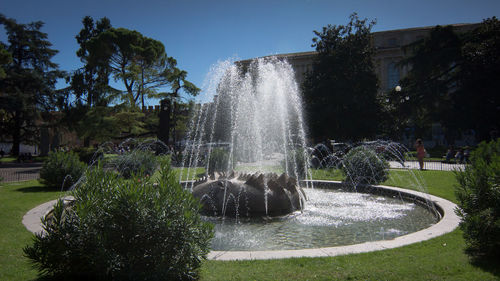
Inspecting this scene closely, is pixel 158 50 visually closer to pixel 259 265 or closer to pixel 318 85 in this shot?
pixel 318 85

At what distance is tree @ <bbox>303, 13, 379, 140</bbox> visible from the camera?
29.3 metres

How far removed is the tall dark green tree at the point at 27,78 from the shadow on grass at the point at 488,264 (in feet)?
134

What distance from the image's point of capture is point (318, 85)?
101 ft

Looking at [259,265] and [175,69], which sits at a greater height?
[175,69]

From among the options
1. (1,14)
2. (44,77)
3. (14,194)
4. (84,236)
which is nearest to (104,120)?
(44,77)

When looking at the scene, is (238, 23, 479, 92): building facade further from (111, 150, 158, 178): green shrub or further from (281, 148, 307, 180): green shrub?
(111, 150, 158, 178): green shrub

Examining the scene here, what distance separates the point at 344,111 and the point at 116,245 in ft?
95.0

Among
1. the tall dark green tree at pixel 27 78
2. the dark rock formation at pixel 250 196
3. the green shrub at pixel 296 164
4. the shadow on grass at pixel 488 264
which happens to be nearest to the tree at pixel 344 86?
the green shrub at pixel 296 164

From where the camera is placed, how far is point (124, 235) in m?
3.56

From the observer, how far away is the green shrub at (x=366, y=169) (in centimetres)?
1299

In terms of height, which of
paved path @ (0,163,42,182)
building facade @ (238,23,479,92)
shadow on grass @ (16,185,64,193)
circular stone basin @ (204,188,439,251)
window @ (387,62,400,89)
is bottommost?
circular stone basin @ (204,188,439,251)

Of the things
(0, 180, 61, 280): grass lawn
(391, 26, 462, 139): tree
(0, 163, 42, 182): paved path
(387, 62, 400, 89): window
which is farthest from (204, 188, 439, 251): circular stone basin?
(387, 62, 400, 89): window

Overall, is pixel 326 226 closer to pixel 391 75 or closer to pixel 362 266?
pixel 362 266

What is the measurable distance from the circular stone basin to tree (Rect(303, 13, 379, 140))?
20.8 metres
